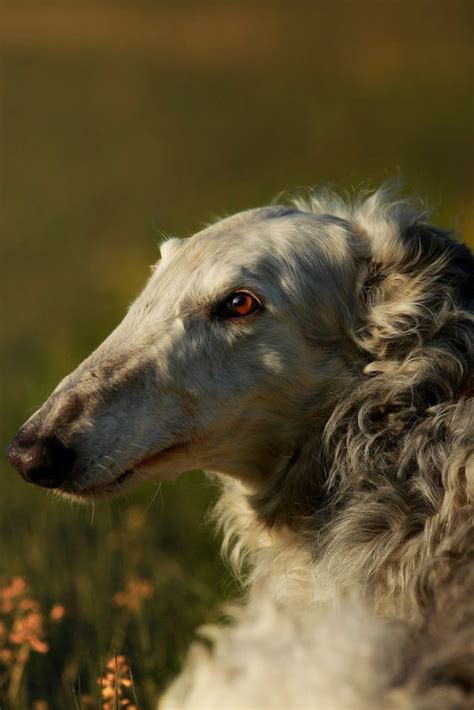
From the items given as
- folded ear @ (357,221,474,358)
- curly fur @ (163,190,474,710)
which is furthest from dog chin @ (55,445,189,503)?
folded ear @ (357,221,474,358)

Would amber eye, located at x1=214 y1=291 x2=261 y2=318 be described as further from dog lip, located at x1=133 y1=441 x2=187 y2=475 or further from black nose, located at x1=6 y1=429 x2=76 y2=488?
black nose, located at x1=6 y1=429 x2=76 y2=488

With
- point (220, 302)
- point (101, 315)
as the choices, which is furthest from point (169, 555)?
point (101, 315)

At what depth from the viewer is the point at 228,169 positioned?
17.5 meters

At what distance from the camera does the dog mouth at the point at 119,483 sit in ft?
11.8

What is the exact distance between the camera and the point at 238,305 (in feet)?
12.5

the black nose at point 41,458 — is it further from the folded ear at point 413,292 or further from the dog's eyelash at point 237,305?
the folded ear at point 413,292

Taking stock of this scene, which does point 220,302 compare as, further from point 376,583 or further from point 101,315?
point 101,315

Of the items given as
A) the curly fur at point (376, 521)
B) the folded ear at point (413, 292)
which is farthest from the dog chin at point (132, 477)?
the folded ear at point (413, 292)

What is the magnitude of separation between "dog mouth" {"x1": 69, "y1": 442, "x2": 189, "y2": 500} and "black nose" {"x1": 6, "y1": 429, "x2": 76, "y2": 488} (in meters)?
0.11

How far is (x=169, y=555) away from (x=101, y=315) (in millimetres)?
5306

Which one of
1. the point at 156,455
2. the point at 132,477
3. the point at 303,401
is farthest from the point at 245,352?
the point at 132,477

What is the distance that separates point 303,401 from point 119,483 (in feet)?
2.36

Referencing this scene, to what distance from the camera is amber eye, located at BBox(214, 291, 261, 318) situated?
3812 millimetres

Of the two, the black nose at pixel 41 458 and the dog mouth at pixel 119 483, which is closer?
the black nose at pixel 41 458
